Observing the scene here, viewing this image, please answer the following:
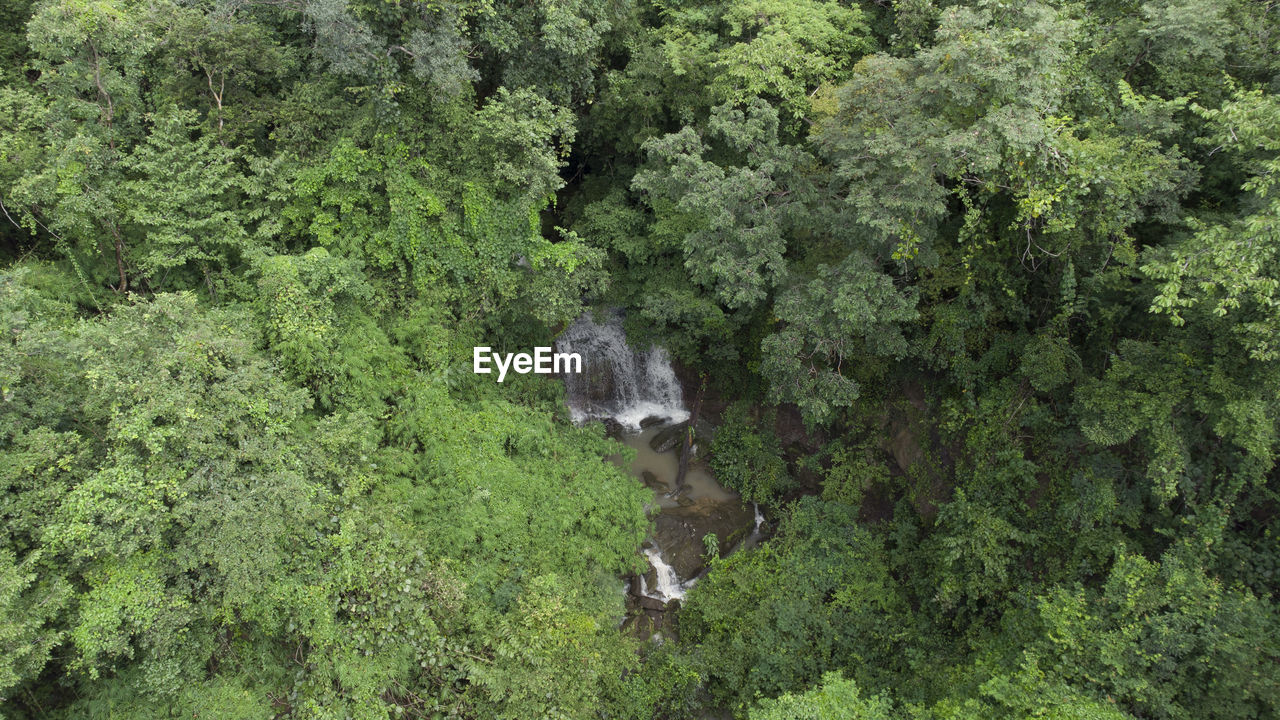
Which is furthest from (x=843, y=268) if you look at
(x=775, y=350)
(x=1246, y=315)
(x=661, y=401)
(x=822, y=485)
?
(x=661, y=401)

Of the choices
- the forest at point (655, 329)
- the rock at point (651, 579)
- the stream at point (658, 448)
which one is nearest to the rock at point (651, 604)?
the stream at point (658, 448)

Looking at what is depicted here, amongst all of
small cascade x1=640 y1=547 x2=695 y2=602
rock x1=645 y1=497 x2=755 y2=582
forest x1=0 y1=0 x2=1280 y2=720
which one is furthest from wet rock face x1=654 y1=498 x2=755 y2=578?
forest x1=0 y1=0 x2=1280 y2=720

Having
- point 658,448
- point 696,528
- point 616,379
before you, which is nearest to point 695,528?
point 696,528

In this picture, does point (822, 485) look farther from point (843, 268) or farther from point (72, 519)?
point (72, 519)

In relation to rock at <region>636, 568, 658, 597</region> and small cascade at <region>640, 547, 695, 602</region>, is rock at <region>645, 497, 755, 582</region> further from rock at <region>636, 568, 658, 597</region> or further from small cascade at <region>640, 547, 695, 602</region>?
rock at <region>636, 568, 658, 597</region>

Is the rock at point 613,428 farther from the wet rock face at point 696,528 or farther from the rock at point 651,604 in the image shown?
the rock at point 651,604

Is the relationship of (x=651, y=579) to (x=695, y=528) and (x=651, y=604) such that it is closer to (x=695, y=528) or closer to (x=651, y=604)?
(x=651, y=604)

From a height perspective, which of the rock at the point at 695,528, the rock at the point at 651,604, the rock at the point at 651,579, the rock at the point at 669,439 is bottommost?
the rock at the point at 651,604

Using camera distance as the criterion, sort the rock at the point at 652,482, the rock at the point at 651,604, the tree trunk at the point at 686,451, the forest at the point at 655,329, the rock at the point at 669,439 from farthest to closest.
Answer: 1. the rock at the point at 669,439
2. the tree trunk at the point at 686,451
3. the rock at the point at 652,482
4. the rock at the point at 651,604
5. the forest at the point at 655,329
